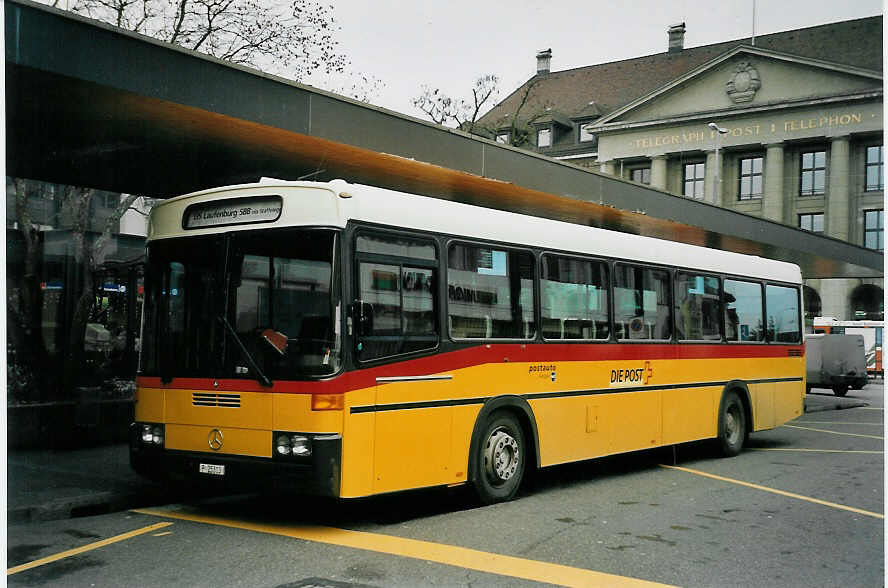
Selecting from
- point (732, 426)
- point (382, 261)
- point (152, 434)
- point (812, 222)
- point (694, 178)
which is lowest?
point (732, 426)

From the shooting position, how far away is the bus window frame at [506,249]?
8859mm

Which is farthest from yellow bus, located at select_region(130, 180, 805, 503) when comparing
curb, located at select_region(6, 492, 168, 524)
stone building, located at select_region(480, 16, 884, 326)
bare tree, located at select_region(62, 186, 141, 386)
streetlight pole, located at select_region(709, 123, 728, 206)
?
streetlight pole, located at select_region(709, 123, 728, 206)

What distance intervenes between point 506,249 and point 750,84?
1570 centimetres

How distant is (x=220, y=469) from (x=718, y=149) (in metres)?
25.1

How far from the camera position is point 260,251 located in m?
8.07

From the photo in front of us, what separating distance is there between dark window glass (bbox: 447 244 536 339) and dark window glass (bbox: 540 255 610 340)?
1.10 feet

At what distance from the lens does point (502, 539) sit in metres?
7.63

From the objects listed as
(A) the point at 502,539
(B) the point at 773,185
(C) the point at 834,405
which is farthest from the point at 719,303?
(B) the point at 773,185

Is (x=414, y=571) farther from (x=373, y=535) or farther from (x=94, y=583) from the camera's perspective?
(x=94, y=583)

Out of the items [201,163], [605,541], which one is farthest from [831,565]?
[201,163]

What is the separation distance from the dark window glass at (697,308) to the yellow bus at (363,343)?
2036 millimetres

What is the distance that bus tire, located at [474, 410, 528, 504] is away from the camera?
916cm

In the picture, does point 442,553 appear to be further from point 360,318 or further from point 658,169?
point 658,169

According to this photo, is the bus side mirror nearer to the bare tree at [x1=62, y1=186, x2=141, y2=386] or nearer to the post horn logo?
the post horn logo
